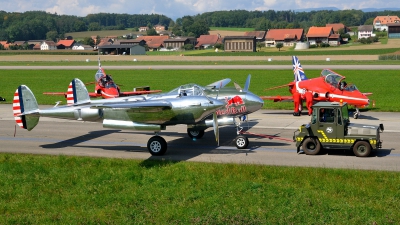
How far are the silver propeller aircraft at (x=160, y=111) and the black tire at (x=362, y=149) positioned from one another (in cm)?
398

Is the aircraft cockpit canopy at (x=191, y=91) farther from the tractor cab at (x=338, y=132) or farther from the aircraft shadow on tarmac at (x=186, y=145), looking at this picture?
the tractor cab at (x=338, y=132)

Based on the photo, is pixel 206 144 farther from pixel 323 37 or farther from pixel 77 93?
pixel 323 37

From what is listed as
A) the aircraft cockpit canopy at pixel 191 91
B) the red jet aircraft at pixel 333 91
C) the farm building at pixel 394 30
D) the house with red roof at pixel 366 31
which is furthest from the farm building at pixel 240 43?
the aircraft cockpit canopy at pixel 191 91

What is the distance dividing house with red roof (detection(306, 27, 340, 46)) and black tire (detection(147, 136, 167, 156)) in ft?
455

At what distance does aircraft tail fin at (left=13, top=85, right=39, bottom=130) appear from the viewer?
66.3 feet

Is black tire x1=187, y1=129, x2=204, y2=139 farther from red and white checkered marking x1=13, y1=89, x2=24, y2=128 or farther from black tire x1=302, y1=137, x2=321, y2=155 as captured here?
red and white checkered marking x1=13, y1=89, x2=24, y2=128

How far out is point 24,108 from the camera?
20359 mm

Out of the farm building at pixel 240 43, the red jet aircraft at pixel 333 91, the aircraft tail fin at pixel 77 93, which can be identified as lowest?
the red jet aircraft at pixel 333 91

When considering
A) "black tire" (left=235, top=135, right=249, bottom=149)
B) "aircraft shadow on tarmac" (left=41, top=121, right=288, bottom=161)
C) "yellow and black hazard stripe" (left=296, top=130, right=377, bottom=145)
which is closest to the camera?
"yellow and black hazard stripe" (left=296, top=130, right=377, bottom=145)

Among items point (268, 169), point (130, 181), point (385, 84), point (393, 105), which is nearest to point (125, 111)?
point (130, 181)

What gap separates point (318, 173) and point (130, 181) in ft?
17.3

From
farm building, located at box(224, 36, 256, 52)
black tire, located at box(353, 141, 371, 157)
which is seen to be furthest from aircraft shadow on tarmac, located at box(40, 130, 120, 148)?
farm building, located at box(224, 36, 256, 52)

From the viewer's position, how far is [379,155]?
1770 cm

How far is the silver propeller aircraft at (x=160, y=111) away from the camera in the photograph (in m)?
17.9
